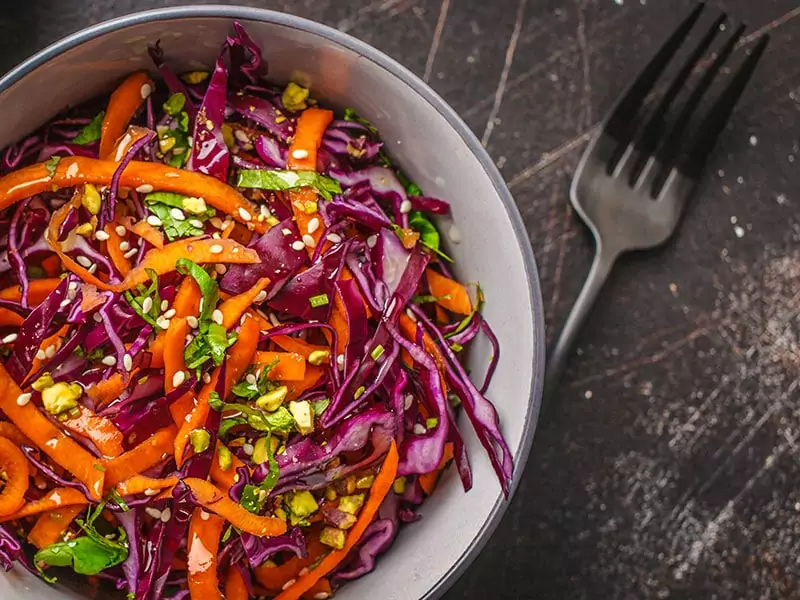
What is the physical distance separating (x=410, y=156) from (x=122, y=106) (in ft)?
1.42

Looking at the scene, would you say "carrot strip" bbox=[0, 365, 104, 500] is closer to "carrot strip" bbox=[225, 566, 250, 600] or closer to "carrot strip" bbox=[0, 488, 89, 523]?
"carrot strip" bbox=[0, 488, 89, 523]

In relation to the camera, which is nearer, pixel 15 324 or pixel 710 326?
pixel 15 324

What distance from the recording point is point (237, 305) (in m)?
1.12

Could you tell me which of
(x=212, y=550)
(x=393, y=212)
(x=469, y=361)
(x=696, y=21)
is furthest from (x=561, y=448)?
(x=696, y=21)

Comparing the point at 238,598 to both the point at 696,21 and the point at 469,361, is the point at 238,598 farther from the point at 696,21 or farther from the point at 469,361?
the point at 696,21

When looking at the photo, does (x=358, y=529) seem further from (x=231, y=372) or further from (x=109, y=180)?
(x=109, y=180)

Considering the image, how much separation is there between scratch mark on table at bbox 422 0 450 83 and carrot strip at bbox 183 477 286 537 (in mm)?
817

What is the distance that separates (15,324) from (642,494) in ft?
3.63

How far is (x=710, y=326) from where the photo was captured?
153 centimetres

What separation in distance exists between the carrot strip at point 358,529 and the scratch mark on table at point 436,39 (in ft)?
2.31

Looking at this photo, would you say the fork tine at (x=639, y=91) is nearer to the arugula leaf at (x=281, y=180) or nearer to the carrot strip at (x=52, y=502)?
the arugula leaf at (x=281, y=180)

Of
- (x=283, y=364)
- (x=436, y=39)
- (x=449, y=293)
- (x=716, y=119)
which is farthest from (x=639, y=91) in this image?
(x=283, y=364)

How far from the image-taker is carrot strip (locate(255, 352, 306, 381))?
112 centimetres

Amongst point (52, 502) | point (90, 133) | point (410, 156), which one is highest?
point (90, 133)
